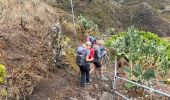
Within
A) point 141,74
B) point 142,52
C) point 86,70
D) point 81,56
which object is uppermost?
point 81,56

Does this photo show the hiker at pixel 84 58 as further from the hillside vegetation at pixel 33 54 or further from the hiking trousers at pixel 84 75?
the hillside vegetation at pixel 33 54

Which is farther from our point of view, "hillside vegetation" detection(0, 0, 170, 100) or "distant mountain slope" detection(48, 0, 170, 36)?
"distant mountain slope" detection(48, 0, 170, 36)

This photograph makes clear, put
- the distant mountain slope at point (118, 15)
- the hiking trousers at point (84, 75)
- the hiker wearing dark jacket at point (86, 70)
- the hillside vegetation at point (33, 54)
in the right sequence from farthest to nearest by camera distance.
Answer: the distant mountain slope at point (118, 15) → the hiking trousers at point (84, 75) → the hiker wearing dark jacket at point (86, 70) → the hillside vegetation at point (33, 54)

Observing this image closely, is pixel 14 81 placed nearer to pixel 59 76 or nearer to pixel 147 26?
pixel 59 76

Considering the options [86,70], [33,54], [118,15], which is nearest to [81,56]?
[86,70]

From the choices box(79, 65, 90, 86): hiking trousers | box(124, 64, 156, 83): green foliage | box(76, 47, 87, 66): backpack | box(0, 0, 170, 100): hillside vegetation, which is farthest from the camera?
box(124, 64, 156, 83): green foliage

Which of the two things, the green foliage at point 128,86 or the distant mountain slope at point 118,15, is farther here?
the distant mountain slope at point 118,15

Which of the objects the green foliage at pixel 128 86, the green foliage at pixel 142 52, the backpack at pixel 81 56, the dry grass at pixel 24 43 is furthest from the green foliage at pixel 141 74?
the dry grass at pixel 24 43

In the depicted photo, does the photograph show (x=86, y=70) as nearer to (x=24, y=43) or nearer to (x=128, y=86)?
(x=128, y=86)

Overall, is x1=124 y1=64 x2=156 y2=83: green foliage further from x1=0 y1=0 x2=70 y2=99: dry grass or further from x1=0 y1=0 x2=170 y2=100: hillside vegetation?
x1=0 y1=0 x2=70 y2=99: dry grass

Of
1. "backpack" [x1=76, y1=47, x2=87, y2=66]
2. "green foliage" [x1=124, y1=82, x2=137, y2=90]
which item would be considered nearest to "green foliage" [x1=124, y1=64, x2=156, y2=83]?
"green foliage" [x1=124, y1=82, x2=137, y2=90]

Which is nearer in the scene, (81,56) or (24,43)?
(81,56)

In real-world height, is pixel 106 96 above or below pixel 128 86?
below

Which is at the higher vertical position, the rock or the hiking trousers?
the hiking trousers
